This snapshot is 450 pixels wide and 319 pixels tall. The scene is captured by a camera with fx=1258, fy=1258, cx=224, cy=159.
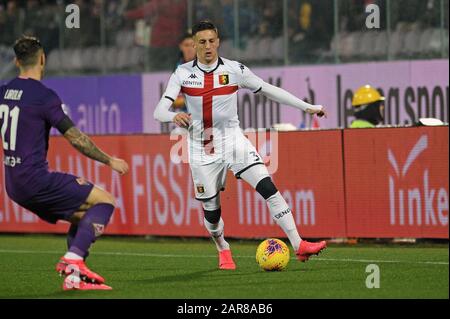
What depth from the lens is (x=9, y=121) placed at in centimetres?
1023

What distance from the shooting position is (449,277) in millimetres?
11133

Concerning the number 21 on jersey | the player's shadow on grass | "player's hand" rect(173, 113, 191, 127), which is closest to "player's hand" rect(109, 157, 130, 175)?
the number 21 on jersey

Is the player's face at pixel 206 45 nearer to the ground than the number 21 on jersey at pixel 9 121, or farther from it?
farther from it

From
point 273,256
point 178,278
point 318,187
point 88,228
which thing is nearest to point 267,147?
point 318,187

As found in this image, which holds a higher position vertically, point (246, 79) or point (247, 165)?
point (246, 79)

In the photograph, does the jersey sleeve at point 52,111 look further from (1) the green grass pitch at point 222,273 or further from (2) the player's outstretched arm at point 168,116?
(2) the player's outstretched arm at point 168,116

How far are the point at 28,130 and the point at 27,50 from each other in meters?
0.66

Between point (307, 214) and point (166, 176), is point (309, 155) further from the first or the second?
point (166, 176)

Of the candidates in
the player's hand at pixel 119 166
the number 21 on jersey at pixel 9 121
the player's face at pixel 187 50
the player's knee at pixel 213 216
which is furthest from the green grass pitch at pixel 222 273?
the player's face at pixel 187 50

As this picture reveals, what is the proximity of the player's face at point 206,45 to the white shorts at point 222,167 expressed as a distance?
Answer: 0.84 metres

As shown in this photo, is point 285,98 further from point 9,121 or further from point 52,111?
point 9,121

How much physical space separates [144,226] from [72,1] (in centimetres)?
717

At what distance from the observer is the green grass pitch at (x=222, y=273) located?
10281 mm
